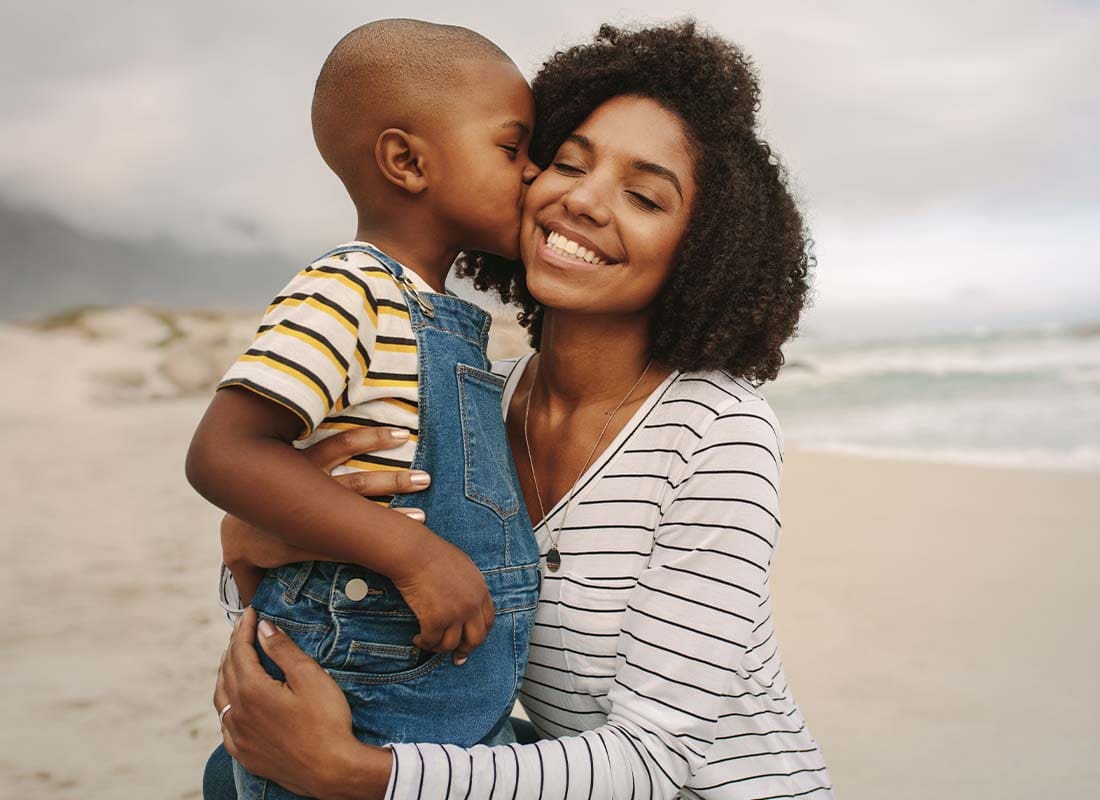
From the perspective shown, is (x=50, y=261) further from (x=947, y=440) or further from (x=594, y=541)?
(x=947, y=440)

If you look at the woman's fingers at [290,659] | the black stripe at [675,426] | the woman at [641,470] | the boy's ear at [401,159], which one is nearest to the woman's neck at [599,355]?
the woman at [641,470]

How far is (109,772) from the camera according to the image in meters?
2.80

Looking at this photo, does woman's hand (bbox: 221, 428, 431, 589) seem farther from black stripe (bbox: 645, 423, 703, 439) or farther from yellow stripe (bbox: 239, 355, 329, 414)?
black stripe (bbox: 645, 423, 703, 439)

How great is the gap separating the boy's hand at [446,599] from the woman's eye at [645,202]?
809 mm

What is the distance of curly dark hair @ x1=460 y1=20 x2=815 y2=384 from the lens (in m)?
1.84

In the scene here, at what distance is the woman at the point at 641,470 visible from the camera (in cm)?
142

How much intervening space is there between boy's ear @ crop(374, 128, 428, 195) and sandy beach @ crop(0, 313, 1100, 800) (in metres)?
2.12

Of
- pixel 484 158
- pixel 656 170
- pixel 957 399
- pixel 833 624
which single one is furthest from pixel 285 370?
pixel 957 399

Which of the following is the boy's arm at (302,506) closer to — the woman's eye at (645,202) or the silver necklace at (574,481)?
the silver necklace at (574,481)

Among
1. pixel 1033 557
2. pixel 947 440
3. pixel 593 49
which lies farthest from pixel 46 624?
pixel 947 440

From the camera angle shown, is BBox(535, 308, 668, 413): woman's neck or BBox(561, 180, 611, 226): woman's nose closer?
BBox(561, 180, 611, 226): woman's nose

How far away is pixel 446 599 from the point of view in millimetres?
1380

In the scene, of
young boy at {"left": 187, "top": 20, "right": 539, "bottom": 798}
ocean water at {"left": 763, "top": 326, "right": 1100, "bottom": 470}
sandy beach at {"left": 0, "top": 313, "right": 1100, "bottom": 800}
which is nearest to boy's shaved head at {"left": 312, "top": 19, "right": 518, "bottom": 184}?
young boy at {"left": 187, "top": 20, "right": 539, "bottom": 798}

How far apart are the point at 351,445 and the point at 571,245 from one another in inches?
24.4
